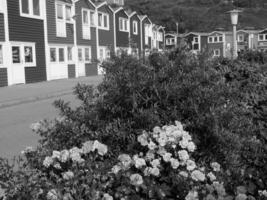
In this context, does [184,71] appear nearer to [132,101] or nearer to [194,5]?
[132,101]

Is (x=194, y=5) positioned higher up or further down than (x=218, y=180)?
higher up

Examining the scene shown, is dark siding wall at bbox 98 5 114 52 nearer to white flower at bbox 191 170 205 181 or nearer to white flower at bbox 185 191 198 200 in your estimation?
white flower at bbox 191 170 205 181

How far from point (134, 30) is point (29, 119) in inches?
1374

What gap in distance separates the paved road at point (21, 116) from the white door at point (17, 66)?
4.60 m

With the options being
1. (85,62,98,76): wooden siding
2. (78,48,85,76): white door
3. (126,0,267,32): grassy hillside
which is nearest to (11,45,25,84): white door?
(78,48,85,76): white door

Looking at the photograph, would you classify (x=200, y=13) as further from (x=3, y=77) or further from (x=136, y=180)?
(x=136, y=180)

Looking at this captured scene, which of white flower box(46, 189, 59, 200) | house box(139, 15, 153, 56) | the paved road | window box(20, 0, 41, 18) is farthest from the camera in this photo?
house box(139, 15, 153, 56)

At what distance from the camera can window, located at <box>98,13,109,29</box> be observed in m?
37.5

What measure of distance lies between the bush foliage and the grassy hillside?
106 meters

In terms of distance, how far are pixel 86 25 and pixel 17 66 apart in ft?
36.4

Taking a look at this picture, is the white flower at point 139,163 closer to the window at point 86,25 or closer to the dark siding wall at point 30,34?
the dark siding wall at point 30,34

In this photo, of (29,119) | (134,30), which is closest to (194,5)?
(134,30)

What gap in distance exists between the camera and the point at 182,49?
4.04 meters

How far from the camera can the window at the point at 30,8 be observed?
25.0m
